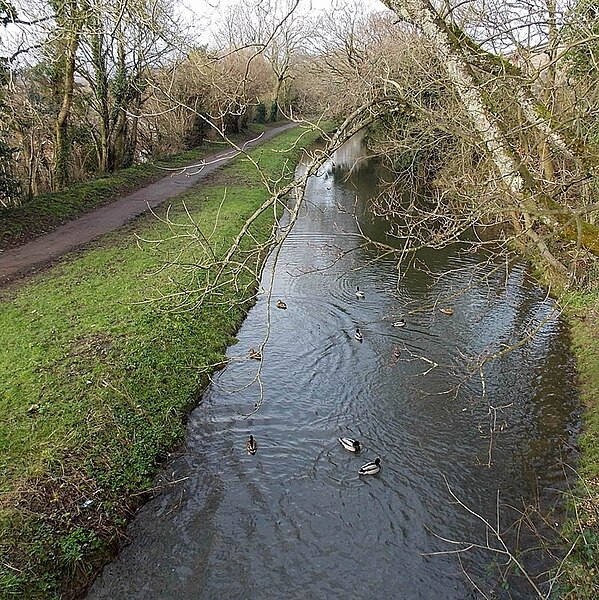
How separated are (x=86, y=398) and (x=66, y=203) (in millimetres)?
10605

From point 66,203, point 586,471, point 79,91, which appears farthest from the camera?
point 79,91

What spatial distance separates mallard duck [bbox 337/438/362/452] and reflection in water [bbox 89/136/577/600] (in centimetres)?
11

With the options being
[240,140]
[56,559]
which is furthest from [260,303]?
[240,140]

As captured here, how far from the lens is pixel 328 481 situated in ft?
22.7

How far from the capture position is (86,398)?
743 centimetres

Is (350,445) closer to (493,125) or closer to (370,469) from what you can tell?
(370,469)

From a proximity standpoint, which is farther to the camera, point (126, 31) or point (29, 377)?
point (126, 31)

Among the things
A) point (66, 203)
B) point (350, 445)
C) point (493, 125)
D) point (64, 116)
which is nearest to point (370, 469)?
point (350, 445)

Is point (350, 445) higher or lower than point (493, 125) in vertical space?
lower

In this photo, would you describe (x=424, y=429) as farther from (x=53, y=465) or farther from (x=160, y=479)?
(x=53, y=465)

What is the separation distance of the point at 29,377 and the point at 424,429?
18.7 feet

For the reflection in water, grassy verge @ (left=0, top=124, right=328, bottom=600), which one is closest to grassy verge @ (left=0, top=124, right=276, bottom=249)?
grassy verge @ (left=0, top=124, right=328, bottom=600)

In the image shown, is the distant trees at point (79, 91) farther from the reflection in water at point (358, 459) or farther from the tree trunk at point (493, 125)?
the tree trunk at point (493, 125)

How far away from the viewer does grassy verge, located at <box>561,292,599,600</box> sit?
5219 mm
